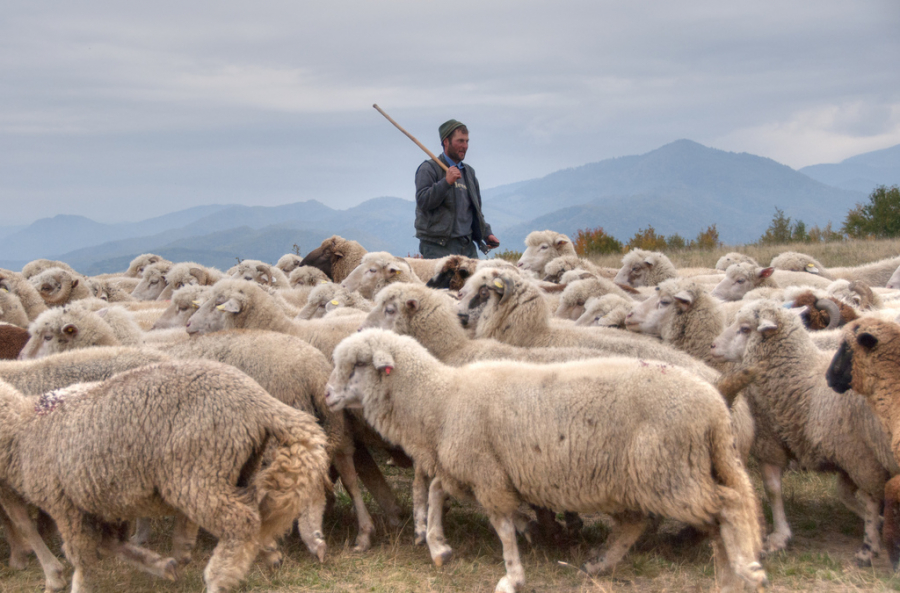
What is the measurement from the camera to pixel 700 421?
3.61 meters

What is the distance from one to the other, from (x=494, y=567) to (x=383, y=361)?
4.69 ft

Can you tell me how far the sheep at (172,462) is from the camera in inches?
141

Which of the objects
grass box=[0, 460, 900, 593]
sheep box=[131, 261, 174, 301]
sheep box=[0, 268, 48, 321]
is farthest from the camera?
sheep box=[131, 261, 174, 301]

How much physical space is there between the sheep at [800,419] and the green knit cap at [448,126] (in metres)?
5.52

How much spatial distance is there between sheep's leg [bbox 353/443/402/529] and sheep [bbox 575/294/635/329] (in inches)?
98.4

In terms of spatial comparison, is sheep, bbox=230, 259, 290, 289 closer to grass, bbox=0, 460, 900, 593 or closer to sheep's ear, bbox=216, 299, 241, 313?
sheep's ear, bbox=216, 299, 241, 313

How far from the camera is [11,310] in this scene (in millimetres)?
7949

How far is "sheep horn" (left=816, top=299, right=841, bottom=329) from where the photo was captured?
6105 millimetres

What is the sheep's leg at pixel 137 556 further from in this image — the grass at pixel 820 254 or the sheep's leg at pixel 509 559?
the grass at pixel 820 254

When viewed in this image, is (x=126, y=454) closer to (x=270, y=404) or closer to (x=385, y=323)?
(x=270, y=404)

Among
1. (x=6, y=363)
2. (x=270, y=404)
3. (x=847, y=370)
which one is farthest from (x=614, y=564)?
(x=6, y=363)

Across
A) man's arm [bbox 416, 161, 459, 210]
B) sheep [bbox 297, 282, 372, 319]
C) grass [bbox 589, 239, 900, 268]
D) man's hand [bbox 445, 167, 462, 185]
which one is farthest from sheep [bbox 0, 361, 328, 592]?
grass [bbox 589, 239, 900, 268]

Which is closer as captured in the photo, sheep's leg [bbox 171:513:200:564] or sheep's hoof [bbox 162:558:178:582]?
sheep's hoof [bbox 162:558:178:582]

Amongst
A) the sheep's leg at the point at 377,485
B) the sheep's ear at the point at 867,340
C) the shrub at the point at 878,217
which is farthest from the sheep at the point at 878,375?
the shrub at the point at 878,217
